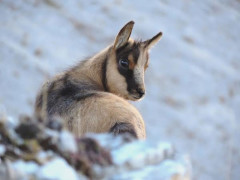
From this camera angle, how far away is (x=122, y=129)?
4637 millimetres

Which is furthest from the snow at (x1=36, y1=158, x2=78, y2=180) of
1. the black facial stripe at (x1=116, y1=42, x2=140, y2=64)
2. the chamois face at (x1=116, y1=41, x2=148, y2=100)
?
the black facial stripe at (x1=116, y1=42, x2=140, y2=64)

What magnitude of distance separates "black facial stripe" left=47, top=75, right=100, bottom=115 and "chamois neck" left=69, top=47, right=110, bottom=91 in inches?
12.1

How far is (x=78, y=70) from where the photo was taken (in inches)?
259

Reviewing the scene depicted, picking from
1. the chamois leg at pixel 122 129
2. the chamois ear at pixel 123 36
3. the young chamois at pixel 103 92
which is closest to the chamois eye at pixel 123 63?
the young chamois at pixel 103 92

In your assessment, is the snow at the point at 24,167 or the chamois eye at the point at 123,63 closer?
the snow at the point at 24,167

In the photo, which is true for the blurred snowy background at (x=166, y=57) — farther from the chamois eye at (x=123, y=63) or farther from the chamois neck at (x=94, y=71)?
the chamois eye at (x=123, y=63)

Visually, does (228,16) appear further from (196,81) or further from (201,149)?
(201,149)

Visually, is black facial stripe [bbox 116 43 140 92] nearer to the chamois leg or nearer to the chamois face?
the chamois face

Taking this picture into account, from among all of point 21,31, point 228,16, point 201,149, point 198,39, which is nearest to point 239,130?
point 201,149

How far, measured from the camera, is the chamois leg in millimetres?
4559

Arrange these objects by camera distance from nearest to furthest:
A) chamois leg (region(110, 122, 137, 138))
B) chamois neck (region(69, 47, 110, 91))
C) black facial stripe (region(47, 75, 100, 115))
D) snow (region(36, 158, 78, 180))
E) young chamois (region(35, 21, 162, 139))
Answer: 1. snow (region(36, 158, 78, 180))
2. chamois leg (region(110, 122, 137, 138))
3. young chamois (region(35, 21, 162, 139))
4. black facial stripe (region(47, 75, 100, 115))
5. chamois neck (region(69, 47, 110, 91))

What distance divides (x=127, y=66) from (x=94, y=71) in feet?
1.28

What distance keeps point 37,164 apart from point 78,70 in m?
3.96

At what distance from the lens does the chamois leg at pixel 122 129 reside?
4.56 metres
